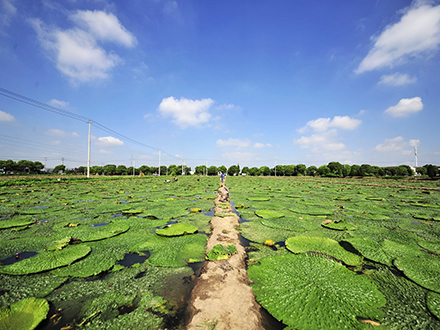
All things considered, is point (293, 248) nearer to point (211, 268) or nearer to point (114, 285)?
point (211, 268)

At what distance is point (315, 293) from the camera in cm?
218

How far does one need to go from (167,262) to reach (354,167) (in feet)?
177

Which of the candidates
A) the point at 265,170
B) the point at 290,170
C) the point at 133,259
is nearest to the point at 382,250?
the point at 133,259

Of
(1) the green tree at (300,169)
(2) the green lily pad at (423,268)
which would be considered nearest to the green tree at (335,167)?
(1) the green tree at (300,169)

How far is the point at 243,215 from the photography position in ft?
20.7

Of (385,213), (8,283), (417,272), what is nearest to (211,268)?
(8,283)

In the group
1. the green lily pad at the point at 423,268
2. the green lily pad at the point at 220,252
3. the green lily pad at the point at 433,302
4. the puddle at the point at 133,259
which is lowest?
the green lily pad at the point at 433,302

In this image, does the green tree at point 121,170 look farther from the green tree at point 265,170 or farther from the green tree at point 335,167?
the green tree at point 335,167

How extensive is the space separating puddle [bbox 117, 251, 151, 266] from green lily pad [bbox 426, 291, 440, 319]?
3.72m

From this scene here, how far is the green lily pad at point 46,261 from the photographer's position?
2586mm

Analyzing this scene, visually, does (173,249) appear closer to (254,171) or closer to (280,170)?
(280,170)

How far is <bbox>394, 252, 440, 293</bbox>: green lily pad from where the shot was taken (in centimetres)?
239

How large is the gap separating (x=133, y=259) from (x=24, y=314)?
1389 millimetres

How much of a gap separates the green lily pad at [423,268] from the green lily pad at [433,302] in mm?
118
